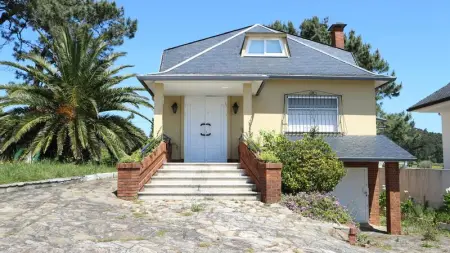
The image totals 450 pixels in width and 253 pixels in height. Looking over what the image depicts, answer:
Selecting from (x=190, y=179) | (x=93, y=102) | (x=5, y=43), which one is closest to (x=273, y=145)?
(x=190, y=179)

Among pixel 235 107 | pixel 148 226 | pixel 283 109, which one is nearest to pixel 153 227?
pixel 148 226

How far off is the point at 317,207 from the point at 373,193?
231 inches

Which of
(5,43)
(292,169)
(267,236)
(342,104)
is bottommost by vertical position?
(267,236)

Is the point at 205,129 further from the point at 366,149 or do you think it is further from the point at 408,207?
the point at 408,207

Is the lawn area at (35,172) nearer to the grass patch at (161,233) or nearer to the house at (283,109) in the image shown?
the house at (283,109)

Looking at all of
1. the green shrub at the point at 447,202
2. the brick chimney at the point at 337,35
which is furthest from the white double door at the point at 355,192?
the brick chimney at the point at 337,35

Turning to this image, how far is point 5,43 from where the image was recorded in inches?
1111

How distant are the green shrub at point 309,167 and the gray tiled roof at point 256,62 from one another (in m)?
4.03

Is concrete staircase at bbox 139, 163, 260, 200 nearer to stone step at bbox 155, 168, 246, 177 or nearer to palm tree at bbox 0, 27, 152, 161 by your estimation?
stone step at bbox 155, 168, 246, 177

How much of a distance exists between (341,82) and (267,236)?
9.41m

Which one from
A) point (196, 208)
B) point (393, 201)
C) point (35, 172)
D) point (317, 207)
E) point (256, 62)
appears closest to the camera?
point (196, 208)

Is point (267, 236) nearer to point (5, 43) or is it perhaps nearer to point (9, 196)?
point (9, 196)

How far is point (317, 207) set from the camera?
9.95 m

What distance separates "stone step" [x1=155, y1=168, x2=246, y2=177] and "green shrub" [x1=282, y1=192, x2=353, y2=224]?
7.28ft
